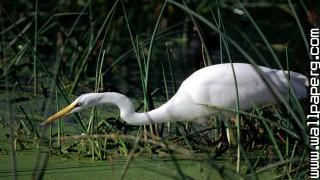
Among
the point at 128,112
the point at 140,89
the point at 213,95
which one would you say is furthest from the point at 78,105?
the point at 140,89

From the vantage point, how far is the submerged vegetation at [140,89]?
2.46 metres

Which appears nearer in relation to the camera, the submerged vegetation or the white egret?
the submerged vegetation

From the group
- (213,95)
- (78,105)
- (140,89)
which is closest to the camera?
(78,105)

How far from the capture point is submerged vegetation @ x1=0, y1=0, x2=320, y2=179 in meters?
2.46

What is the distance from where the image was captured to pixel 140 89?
5.23 metres

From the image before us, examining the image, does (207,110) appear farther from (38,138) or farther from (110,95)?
(38,138)

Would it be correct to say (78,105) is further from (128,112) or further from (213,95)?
(213,95)

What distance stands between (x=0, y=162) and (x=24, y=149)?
26cm

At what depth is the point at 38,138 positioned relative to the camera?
337 centimetres

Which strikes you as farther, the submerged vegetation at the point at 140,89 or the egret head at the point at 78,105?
the egret head at the point at 78,105

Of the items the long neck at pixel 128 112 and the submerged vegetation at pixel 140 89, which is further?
the long neck at pixel 128 112

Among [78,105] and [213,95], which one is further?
[213,95]

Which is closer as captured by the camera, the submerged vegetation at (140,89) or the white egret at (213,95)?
the submerged vegetation at (140,89)

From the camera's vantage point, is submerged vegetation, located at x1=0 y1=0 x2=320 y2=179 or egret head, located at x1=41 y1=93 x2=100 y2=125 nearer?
submerged vegetation, located at x1=0 y1=0 x2=320 y2=179
